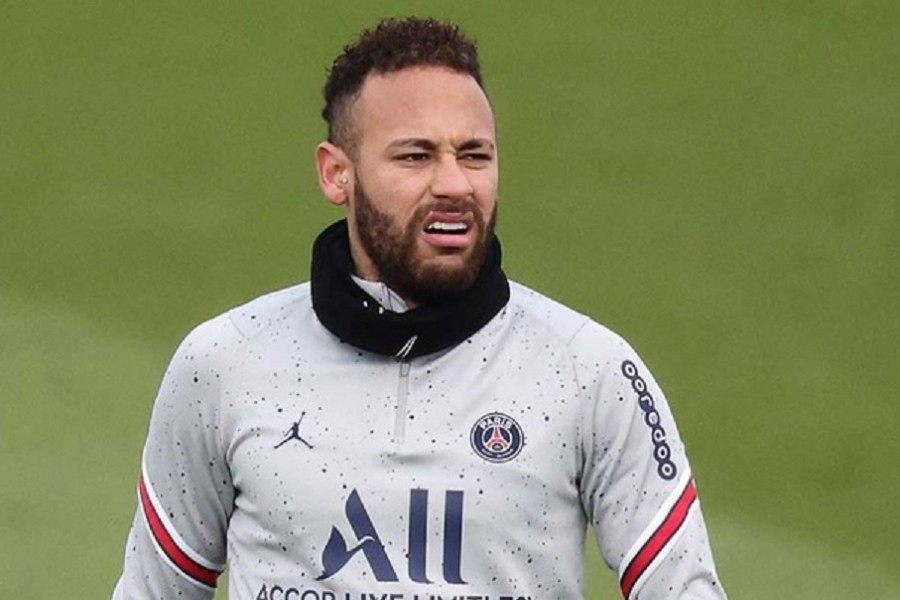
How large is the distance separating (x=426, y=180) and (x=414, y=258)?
0.34ft

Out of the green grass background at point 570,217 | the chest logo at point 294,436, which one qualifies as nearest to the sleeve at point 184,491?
the chest logo at point 294,436

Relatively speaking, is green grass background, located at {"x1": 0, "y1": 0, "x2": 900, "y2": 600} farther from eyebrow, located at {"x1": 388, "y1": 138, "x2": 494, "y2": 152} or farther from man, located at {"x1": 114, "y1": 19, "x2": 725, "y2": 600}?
eyebrow, located at {"x1": 388, "y1": 138, "x2": 494, "y2": 152}

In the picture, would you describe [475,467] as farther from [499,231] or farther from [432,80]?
[499,231]

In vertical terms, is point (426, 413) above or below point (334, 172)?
below

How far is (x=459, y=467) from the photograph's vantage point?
3176 mm

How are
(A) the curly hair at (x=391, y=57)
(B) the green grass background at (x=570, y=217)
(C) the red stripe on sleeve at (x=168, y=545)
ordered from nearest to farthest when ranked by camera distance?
(A) the curly hair at (x=391, y=57) < (C) the red stripe on sleeve at (x=168, y=545) < (B) the green grass background at (x=570, y=217)

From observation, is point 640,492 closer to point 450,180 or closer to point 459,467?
point 459,467

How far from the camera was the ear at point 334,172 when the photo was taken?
3.35 m

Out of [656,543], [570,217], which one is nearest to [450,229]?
[656,543]

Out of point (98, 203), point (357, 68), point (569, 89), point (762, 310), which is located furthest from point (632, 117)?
point (357, 68)

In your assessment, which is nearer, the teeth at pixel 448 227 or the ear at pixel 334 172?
the teeth at pixel 448 227

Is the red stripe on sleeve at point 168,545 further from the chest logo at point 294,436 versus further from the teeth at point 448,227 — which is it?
the teeth at point 448,227

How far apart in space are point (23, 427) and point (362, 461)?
3.27m

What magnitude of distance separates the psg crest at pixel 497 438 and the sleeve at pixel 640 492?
90mm
